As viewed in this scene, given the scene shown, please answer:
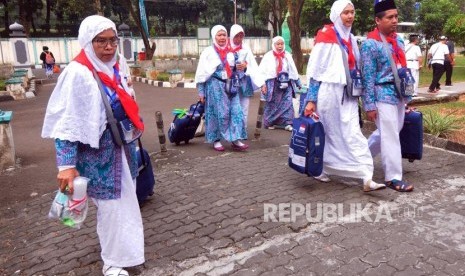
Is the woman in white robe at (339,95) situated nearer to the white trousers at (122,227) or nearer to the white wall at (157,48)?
the white trousers at (122,227)

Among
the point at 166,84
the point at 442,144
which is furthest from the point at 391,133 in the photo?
the point at 166,84

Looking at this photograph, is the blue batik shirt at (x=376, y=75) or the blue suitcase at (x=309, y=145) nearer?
the blue batik shirt at (x=376, y=75)

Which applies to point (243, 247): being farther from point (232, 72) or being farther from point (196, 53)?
point (196, 53)

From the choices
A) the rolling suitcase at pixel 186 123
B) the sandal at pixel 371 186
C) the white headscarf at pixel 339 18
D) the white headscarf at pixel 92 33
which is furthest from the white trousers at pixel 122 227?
the rolling suitcase at pixel 186 123

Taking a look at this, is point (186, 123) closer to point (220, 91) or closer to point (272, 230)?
point (220, 91)

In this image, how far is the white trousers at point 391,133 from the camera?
4173 millimetres

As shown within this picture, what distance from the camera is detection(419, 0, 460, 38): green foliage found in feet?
74.7

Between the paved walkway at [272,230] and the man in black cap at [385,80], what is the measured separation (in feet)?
1.59

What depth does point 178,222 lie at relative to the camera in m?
3.82

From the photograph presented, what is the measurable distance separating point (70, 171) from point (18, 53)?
53.1 ft

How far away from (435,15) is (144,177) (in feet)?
75.8

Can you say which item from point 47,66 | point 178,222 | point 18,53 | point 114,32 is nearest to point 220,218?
point 178,222

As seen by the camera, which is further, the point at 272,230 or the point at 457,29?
the point at 457,29

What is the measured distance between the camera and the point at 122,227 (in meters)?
2.89
